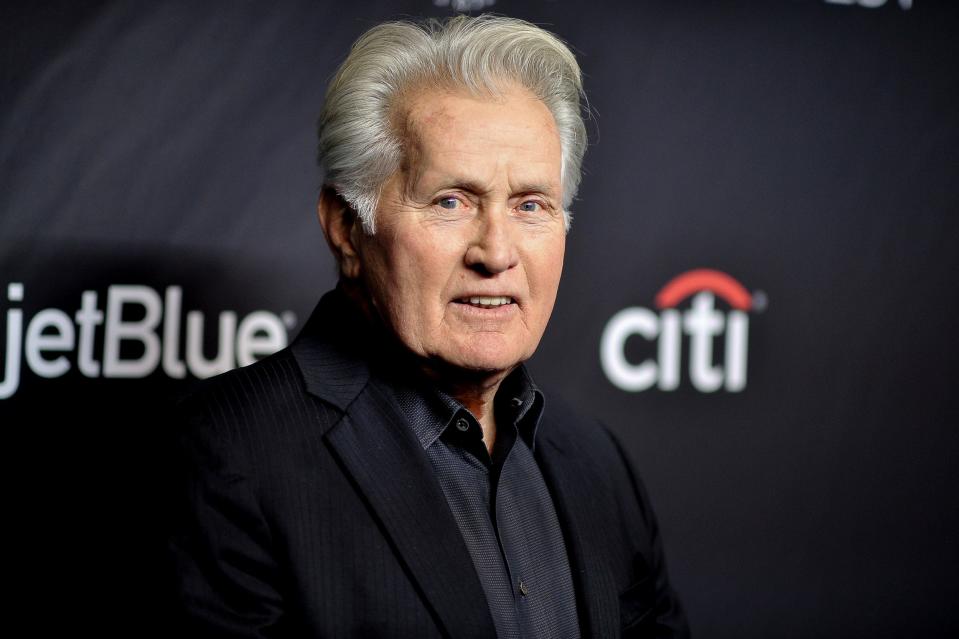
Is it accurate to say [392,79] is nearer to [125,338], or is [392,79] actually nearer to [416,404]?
[416,404]

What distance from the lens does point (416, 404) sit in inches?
49.5

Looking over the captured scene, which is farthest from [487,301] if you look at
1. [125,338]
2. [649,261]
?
[649,261]

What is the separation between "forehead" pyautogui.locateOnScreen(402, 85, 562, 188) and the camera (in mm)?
1203

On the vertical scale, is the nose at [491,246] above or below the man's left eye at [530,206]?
below

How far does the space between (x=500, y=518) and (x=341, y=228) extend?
423 millimetres

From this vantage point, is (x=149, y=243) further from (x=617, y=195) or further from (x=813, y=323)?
(x=813, y=323)

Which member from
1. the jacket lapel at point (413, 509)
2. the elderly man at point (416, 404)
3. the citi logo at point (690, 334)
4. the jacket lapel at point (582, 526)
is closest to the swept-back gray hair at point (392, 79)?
the elderly man at point (416, 404)

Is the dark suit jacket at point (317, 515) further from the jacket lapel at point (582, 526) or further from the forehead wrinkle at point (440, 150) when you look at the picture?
the forehead wrinkle at point (440, 150)

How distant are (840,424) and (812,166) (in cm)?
55

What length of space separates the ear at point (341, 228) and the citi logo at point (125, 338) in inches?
20.9

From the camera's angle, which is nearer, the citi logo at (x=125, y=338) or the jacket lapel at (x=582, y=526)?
the jacket lapel at (x=582, y=526)

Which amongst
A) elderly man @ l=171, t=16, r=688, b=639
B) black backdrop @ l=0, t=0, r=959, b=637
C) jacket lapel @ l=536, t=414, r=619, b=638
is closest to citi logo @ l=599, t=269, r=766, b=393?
black backdrop @ l=0, t=0, r=959, b=637

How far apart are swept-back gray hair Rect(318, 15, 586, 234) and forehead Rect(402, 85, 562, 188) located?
0.02 m

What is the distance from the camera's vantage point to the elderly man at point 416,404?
1.11 meters
